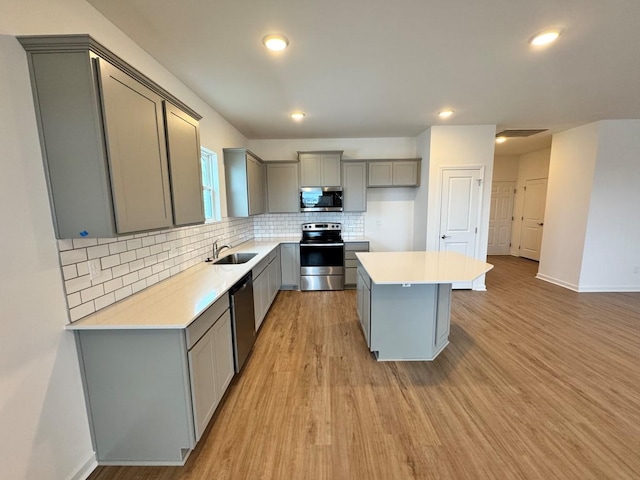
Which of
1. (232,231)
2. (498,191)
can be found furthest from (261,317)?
(498,191)

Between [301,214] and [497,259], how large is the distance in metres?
5.51

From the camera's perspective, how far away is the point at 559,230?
4.61m

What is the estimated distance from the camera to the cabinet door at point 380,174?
4547 millimetres

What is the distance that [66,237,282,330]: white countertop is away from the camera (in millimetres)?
1361

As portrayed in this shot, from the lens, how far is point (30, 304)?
3.90ft

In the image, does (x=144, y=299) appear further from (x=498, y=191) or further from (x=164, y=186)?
(x=498, y=191)

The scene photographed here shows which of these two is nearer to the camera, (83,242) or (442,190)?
(83,242)

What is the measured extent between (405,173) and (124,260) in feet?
13.8

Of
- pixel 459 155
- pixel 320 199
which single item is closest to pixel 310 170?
pixel 320 199

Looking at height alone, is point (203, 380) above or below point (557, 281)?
above

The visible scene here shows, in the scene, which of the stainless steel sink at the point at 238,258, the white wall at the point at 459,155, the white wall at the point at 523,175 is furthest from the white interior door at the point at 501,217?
the stainless steel sink at the point at 238,258

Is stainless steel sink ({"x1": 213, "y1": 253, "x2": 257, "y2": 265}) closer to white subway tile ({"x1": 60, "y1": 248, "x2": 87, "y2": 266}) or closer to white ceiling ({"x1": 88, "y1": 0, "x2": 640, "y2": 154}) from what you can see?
white subway tile ({"x1": 60, "y1": 248, "x2": 87, "y2": 266})

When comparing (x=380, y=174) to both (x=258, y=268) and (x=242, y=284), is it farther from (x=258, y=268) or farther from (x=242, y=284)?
(x=242, y=284)

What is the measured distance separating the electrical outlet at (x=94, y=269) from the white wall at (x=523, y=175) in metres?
8.38
